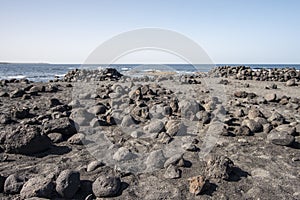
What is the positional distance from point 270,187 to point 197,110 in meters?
3.04

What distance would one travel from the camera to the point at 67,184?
3.05 metres

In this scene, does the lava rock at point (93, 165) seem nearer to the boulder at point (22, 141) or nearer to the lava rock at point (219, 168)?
the boulder at point (22, 141)

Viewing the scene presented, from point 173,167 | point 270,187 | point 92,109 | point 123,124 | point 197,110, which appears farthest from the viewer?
point 92,109

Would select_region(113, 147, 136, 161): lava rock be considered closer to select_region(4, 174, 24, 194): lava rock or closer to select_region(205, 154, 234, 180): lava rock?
select_region(205, 154, 234, 180): lava rock

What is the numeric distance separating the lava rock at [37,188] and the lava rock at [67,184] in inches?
3.6

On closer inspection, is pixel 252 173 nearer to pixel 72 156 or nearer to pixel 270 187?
pixel 270 187

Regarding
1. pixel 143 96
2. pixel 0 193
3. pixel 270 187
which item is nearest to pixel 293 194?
pixel 270 187

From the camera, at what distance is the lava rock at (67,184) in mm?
→ 3016

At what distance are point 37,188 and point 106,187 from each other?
0.73 meters

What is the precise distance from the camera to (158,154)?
3.92 metres

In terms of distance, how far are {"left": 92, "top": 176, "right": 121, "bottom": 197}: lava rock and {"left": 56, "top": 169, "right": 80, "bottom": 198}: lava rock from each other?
0.21 m

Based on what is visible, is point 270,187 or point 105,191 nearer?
point 105,191

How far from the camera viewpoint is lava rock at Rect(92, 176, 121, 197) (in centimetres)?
310

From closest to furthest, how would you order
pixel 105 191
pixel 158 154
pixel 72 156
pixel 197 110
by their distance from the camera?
pixel 105 191
pixel 158 154
pixel 72 156
pixel 197 110
